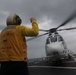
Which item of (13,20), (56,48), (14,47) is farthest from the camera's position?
(56,48)

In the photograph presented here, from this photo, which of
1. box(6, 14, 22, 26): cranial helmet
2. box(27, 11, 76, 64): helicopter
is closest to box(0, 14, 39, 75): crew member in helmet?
box(6, 14, 22, 26): cranial helmet

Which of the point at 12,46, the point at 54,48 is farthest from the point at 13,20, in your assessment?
the point at 54,48

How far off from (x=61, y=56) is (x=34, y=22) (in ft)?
51.2

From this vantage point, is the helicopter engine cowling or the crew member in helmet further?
the helicopter engine cowling

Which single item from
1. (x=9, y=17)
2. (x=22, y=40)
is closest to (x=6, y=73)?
(x=22, y=40)

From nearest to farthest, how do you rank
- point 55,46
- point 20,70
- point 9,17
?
1. point 20,70
2. point 9,17
3. point 55,46

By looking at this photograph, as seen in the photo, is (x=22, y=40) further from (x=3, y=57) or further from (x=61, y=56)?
(x=61, y=56)

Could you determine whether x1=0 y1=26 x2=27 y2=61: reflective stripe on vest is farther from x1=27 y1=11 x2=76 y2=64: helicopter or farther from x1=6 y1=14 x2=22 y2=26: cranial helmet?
x1=27 y1=11 x2=76 y2=64: helicopter

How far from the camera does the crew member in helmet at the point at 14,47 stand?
14.2 ft

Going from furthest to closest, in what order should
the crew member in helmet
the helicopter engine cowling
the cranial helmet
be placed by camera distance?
1. the helicopter engine cowling
2. the cranial helmet
3. the crew member in helmet

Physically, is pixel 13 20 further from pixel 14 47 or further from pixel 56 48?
pixel 56 48

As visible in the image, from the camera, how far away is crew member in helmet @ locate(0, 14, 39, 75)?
4.32 metres

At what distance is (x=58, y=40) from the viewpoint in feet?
69.1

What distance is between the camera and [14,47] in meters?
4.38
